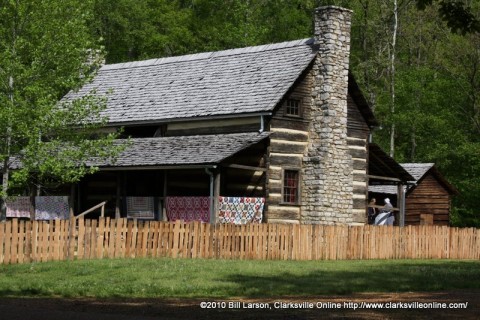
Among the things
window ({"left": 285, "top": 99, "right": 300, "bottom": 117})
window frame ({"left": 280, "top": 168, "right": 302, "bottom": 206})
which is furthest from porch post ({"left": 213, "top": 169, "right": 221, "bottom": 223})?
window ({"left": 285, "top": 99, "right": 300, "bottom": 117})

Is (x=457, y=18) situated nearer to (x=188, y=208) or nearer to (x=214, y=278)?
(x=214, y=278)

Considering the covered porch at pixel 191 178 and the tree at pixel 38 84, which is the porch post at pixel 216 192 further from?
the tree at pixel 38 84

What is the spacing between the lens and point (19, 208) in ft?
134

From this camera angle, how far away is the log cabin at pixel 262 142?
35.9 meters

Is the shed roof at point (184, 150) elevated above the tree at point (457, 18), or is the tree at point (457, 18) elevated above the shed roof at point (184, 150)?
the tree at point (457, 18)

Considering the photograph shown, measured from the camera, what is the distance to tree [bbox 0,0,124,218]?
30.7 metres

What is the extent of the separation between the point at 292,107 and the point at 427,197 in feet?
48.7

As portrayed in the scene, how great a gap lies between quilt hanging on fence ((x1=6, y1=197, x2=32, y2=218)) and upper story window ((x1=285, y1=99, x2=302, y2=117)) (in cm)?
1086

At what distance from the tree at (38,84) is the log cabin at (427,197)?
66.6ft

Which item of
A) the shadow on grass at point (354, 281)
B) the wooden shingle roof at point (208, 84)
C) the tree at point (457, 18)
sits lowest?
the shadow on grass at point (354, 281)

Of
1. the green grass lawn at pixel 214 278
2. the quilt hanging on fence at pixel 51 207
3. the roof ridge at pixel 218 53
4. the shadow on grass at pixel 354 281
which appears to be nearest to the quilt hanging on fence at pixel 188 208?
the quilt hanging on fence at pixel 51 207

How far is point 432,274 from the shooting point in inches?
Result: 981

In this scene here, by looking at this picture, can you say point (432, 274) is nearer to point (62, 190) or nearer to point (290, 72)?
point (290, 72)

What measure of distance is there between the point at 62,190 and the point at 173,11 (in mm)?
28915
